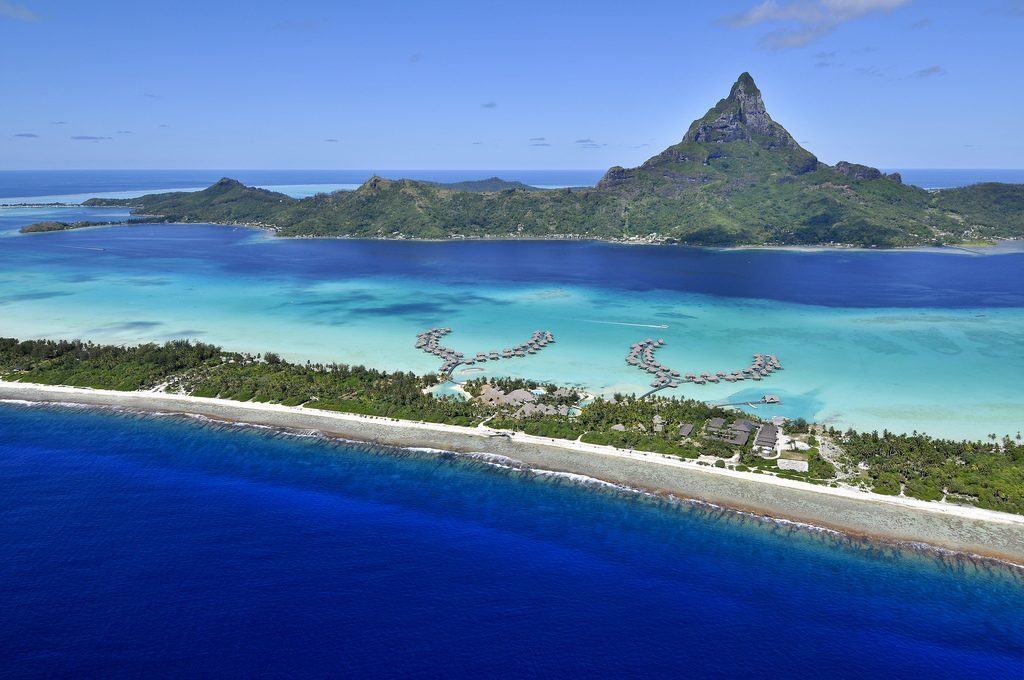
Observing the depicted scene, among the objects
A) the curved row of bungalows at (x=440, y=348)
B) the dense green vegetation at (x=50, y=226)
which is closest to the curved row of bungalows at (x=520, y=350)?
the curved row of bungalows at (x=440, y=348)

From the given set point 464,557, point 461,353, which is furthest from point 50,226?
point 464,557

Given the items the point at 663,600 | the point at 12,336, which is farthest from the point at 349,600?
the point at 12,336

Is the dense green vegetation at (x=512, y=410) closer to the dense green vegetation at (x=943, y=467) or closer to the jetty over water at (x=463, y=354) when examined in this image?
the dense green vegetation at (x=943, y=467)

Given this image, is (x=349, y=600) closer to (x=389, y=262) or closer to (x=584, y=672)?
(x=584, y=672)

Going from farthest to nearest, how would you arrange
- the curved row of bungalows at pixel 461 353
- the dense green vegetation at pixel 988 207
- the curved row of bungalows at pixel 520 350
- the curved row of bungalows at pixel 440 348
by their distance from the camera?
the dense green vegetation at pixel 988 207 < the curved row of bungalows at pixel 520 350 < the curved row of bungalows at pixel 461 353 < the curved row of bungalows at pixel 440 348

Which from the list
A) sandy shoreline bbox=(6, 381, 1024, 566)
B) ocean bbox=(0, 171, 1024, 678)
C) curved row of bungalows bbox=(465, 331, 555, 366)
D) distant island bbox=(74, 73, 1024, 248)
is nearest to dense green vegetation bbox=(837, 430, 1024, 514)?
sandy shoreline bbox=(6, 381, 1024, 566)
